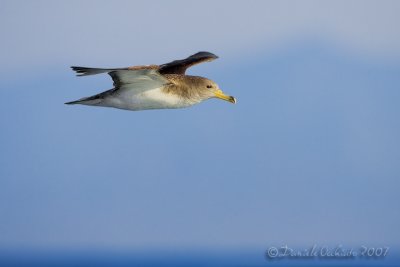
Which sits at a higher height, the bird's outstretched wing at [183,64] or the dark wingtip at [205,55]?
the dark wingtip at [205,55]

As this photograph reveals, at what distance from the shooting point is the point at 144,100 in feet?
65.0

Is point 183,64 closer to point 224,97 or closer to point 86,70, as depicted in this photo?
point 224,97

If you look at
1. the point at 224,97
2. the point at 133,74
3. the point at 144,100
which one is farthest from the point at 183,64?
the point at 133,74

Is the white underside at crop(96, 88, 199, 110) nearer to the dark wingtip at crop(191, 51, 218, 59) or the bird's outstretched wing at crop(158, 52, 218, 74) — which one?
the bird's outstretched wing at crop(158, 52, 218, 74)

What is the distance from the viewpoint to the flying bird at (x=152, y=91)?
19.3m

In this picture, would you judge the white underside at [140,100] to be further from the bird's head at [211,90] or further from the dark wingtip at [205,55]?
the dark wingtip at [205,55]

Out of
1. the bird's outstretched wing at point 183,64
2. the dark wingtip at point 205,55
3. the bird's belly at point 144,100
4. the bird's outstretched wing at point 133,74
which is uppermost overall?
→ the dark wingtip at point 205,55

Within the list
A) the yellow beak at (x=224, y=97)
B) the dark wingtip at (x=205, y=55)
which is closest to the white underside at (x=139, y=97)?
the yellow beak at (x=224, y=97)

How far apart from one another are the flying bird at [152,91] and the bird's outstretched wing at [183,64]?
139 cm

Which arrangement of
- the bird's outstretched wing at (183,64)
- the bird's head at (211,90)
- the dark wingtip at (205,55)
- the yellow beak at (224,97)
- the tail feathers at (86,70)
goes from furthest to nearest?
the dark wingtip at (205,55) → the bird's outstretched wing at (183,64) → the yellow beak at (224,97) → the bird's head at (211,90) → the tail feathers at (86,70)

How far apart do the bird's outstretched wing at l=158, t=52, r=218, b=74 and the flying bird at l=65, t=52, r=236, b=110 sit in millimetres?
1389

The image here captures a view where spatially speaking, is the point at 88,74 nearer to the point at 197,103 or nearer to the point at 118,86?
the point at 118,86

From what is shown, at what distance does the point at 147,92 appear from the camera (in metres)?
19.8

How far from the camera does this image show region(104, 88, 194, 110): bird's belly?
1981 cm
